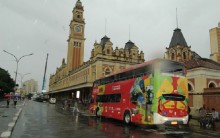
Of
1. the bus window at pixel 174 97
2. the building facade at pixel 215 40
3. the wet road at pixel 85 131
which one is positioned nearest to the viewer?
the wet road at pixel 85 131

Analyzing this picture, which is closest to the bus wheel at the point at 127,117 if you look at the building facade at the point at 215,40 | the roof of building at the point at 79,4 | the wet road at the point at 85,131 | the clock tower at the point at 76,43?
the wet road at the point at 85,131

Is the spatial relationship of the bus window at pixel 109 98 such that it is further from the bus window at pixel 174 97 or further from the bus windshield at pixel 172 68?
the bus windshield at pixel 172 68

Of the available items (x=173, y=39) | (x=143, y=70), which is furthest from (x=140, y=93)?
(x=173, y=39)

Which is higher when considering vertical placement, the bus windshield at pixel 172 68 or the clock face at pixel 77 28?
the clock face at pixel 77 28

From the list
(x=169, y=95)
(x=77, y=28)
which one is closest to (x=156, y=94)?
(x=169, y=95)

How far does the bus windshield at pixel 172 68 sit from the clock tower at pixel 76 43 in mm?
62189

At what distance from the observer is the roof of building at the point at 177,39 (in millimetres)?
56281

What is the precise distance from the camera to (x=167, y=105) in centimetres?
1491

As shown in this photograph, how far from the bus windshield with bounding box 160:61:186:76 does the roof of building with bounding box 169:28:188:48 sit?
41162mm

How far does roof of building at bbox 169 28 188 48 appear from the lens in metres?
56.3

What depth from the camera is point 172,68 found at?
618 inches

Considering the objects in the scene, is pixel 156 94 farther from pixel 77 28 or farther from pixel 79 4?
pixel 79 4

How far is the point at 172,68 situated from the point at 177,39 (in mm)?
44070

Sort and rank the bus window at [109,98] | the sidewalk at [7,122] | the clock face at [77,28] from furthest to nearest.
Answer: the clock face at [77,28], the bus window at [109,98], the sidewalk at [7,122]
